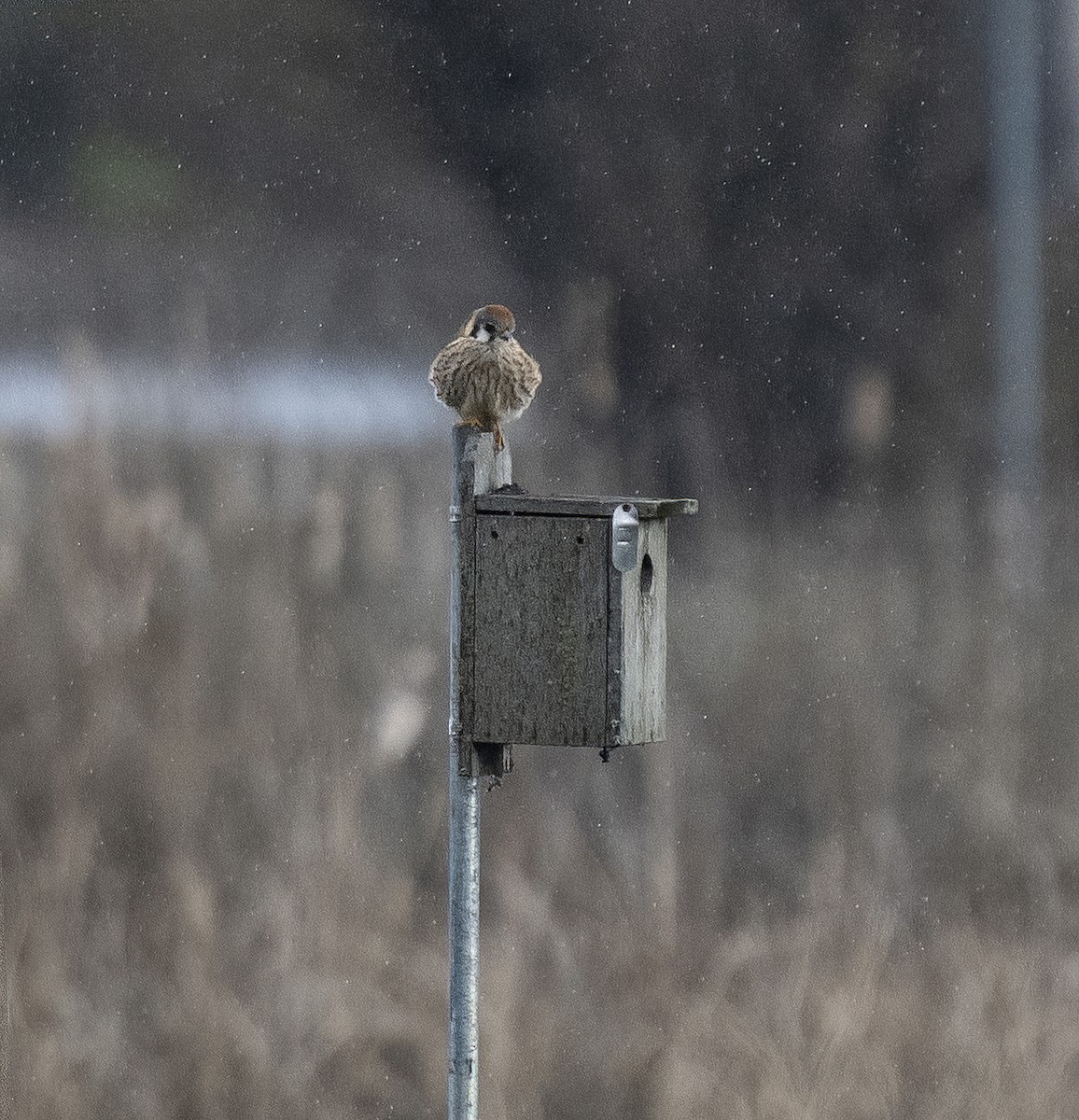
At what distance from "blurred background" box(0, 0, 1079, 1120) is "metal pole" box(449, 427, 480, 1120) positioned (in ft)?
3.64

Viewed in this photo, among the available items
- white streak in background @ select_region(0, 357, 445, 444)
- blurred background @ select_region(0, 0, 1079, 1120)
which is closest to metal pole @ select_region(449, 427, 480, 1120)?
blurred background @ select_region(0, 0, 1079, 1120)

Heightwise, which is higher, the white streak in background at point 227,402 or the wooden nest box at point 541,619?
the white streak in background at point 227,402

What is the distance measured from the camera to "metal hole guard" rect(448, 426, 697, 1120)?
8.77ft

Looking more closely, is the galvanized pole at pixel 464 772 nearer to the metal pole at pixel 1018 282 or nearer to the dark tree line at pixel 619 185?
the dark tree line at pixel 619 185

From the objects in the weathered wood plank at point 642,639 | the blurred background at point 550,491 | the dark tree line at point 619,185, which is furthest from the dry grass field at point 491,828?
the weathered wood plank at point 642,639

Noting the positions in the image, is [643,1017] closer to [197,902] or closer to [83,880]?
[197,902]

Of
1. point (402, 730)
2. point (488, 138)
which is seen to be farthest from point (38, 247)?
point (402, 730)

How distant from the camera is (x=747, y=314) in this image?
369 centimetres

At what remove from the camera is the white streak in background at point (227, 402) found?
3959 millimetres

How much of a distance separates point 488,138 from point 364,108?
302mm

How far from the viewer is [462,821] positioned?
8.69 ft

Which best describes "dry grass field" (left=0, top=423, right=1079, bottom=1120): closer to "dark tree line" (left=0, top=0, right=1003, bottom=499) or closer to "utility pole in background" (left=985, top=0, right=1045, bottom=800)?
"utility pole in background" (left=985, top=0, right=1045, bottom=800)

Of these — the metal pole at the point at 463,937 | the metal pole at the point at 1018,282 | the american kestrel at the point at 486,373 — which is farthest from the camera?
the metal pole at the point at 1018,282

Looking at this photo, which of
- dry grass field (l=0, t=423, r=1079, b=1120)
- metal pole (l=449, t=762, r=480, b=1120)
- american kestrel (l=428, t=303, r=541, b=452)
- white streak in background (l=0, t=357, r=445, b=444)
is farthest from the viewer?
white streak in background (l=0, t=357, r=445, b=444)
